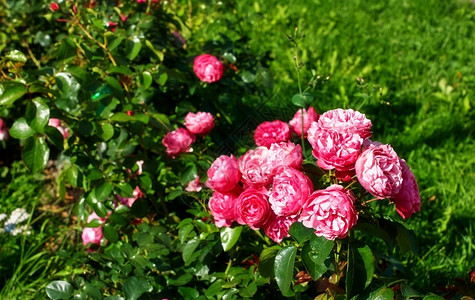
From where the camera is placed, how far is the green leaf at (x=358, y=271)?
3.84ft

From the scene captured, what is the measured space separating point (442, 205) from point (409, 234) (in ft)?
4.13

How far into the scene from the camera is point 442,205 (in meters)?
2.51

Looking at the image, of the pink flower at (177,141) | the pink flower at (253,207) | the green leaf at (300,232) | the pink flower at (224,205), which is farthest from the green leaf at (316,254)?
the pink flower at (177,141)

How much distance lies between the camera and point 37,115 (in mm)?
1526

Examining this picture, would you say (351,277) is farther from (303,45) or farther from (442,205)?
(303,45)

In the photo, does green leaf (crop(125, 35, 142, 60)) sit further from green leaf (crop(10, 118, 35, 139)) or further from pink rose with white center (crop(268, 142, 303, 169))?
pink rose with white center (crop(268, 142, 303, 169))

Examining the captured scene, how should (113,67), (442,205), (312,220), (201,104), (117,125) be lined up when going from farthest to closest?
(442,205)
(201,104)
(117,125)
(113,67)
(312,220)

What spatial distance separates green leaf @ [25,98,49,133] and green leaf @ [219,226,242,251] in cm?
59

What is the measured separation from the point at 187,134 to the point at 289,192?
0.75 meters

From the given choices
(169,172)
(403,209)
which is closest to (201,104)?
(169,172)

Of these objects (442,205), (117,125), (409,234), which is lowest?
(442,205)

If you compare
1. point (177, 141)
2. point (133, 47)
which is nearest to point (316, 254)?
point (177, 141)

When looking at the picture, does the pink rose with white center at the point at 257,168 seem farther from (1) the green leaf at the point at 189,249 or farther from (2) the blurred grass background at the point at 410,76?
(2) the blurred grass background at the point at 410,76

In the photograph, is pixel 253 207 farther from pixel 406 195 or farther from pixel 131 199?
pixel 131 199
